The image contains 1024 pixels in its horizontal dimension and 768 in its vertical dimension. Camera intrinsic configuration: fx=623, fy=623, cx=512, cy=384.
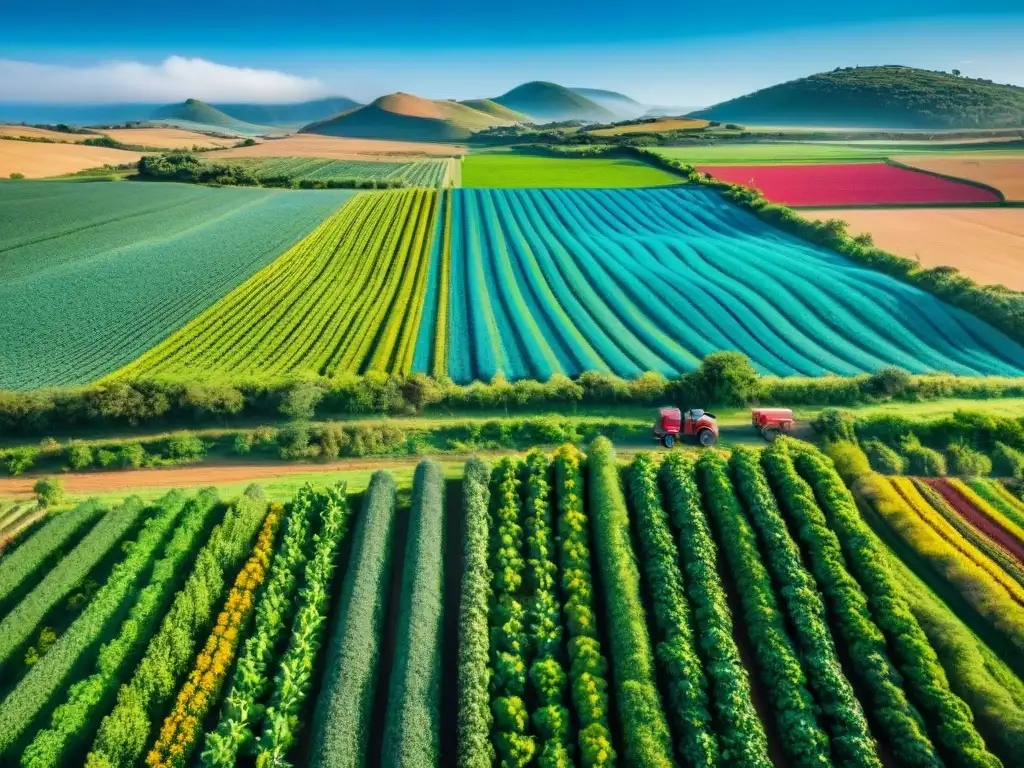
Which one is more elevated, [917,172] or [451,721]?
[917,172]

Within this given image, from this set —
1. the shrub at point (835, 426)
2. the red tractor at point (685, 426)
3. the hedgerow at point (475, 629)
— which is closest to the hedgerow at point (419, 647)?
the hedgerow at point (475, 629)

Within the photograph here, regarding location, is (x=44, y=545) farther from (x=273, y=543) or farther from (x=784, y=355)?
(x=784, y=355)

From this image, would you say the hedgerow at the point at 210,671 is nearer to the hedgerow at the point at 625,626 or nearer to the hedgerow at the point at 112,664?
the hedgerow at the point at 112,664

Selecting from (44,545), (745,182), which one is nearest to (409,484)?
(44,545)

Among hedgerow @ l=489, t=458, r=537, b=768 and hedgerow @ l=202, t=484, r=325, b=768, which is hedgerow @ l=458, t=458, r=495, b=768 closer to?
hedgerow @ l=489, t=458, r=537, b=768

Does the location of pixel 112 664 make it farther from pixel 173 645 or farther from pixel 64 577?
pixel 64 577

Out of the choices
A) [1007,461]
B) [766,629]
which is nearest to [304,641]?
[766,629]

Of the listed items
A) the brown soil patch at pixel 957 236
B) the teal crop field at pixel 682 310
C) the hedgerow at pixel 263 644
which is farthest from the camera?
the brown soil patch at pixel 957 236
